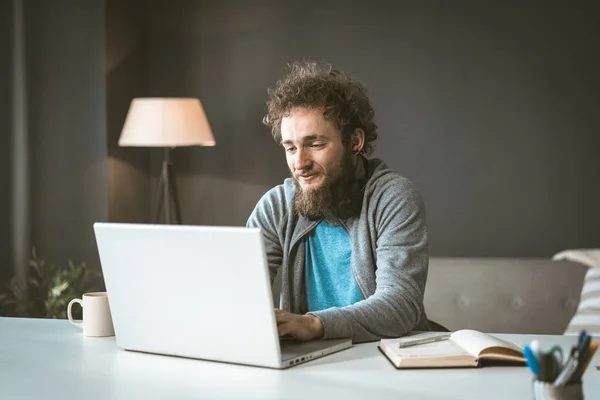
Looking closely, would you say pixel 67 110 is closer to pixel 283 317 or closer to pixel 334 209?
pixel 334 209

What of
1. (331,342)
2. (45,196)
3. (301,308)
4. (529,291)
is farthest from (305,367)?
(45,196)

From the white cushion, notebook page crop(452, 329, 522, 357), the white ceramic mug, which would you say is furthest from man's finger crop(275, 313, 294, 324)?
the white cushion

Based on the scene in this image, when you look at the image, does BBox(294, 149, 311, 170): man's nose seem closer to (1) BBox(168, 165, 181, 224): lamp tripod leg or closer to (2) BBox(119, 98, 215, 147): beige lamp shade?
(2) BBox(119, 98, 215, 147): beige lamp shade

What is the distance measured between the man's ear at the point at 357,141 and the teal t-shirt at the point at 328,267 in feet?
0.75

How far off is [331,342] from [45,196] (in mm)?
3147

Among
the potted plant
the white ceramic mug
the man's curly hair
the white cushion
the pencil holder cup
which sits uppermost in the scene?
the man's curly hair

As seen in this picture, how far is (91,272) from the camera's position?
4414 mm

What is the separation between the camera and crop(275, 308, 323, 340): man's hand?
1655 millimetres

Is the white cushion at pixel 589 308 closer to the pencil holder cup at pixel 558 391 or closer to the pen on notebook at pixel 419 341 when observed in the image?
the pen on notebook at pixel 419 341

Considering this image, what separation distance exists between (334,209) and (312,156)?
0.15 meters

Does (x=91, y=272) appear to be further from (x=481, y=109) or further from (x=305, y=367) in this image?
(x=305, y=367)

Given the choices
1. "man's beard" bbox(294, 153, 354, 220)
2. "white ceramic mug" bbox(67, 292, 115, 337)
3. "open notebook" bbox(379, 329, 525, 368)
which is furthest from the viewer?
"man's beard" bbox(294, 153, 354, 220)

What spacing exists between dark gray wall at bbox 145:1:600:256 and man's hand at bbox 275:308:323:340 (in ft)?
9.04

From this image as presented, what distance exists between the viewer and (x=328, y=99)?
224 centimetres
